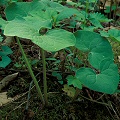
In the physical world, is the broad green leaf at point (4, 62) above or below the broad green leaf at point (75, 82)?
below

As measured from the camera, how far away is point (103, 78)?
2.80 feet

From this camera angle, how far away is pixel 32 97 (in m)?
1.16

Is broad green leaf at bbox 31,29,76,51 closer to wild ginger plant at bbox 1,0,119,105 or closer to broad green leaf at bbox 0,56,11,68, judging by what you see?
wild ginger plant at bbox 1,0,119,105

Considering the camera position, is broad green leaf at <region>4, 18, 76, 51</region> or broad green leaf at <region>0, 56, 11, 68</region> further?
broad green leaf at <region>0, 56, 11, 68</region>

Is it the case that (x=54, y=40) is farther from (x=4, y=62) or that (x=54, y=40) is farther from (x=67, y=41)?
(x=4, y=62)

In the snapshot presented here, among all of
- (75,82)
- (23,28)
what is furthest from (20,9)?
(75,82)

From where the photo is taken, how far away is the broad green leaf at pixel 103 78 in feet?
2.72

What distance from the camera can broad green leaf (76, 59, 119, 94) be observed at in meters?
0.83

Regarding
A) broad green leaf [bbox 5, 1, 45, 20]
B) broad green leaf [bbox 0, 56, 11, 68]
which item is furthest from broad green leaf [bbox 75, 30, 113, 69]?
broad green leaf [bbox 0, 56, 11, 68]

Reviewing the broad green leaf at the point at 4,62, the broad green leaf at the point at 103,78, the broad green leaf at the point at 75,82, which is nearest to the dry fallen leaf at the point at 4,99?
the broad green leaf at the point at 4,62

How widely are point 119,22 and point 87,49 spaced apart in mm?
1870

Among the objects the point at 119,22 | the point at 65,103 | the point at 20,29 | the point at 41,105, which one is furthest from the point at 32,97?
the point at 119,22

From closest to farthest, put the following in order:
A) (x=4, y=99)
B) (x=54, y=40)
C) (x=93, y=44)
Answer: (x=54, y=40)
(x=93, y=44)
(x=4, y=99)

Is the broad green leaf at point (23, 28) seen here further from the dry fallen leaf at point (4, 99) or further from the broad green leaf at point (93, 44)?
the dry fallen leaf at point (4, 99)
